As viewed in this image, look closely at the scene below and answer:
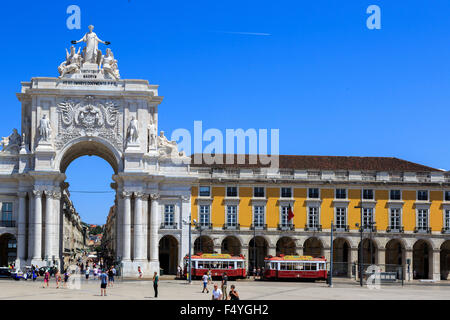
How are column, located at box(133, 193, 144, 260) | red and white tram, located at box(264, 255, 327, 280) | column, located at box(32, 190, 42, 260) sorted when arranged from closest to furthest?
red and white tram, located at box(264, 255, 327, 280) → column, located at box(32, 190, 42, 260) → column, located at box(133, 193, 144, 260)

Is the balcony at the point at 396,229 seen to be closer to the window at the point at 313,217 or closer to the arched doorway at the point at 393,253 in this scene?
the arched doorway at the point at 393,253

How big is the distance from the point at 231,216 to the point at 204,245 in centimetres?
509

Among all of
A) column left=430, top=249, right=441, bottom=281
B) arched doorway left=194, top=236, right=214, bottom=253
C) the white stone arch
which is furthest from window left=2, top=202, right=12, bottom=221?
column left=430, top=249, right=441, bottom=281

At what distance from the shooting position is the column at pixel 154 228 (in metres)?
81.2

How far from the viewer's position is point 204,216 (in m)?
84.3

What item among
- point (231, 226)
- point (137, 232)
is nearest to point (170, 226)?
point (137, 232)

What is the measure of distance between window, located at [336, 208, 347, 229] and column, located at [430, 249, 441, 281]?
10643 mm

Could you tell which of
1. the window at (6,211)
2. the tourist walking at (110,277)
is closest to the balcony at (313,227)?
the tourist walking at (110,277)

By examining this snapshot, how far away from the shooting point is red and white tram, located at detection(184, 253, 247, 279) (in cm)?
7488

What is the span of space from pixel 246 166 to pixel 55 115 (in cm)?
2286

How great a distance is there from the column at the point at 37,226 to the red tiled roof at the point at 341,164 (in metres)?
18.7

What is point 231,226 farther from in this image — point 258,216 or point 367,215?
point 367,215

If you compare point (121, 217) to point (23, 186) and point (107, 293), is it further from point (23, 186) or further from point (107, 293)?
point (107, 293)

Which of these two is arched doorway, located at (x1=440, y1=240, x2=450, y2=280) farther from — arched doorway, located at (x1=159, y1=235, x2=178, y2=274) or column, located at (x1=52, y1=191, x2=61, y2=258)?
column, located at (x1=52, y1=191, x2=61, y2=258)
